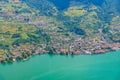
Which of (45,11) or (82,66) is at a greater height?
(45,11)

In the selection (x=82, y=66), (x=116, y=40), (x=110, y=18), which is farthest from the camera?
(x=110, y=18)

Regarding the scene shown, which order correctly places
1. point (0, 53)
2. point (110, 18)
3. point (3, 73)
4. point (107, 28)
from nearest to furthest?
1. point (3, 73)
2. point (0, 53)
3. point (107, 28)
4. point (110, 18)

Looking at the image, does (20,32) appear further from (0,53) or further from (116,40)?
(116,40)

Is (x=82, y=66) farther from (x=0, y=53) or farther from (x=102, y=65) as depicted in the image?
(x=0, y=53)

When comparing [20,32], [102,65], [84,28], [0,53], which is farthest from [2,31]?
[102,65]

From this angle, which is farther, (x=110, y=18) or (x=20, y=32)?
(x=110, y=18)

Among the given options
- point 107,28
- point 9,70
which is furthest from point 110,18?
point 9,70
